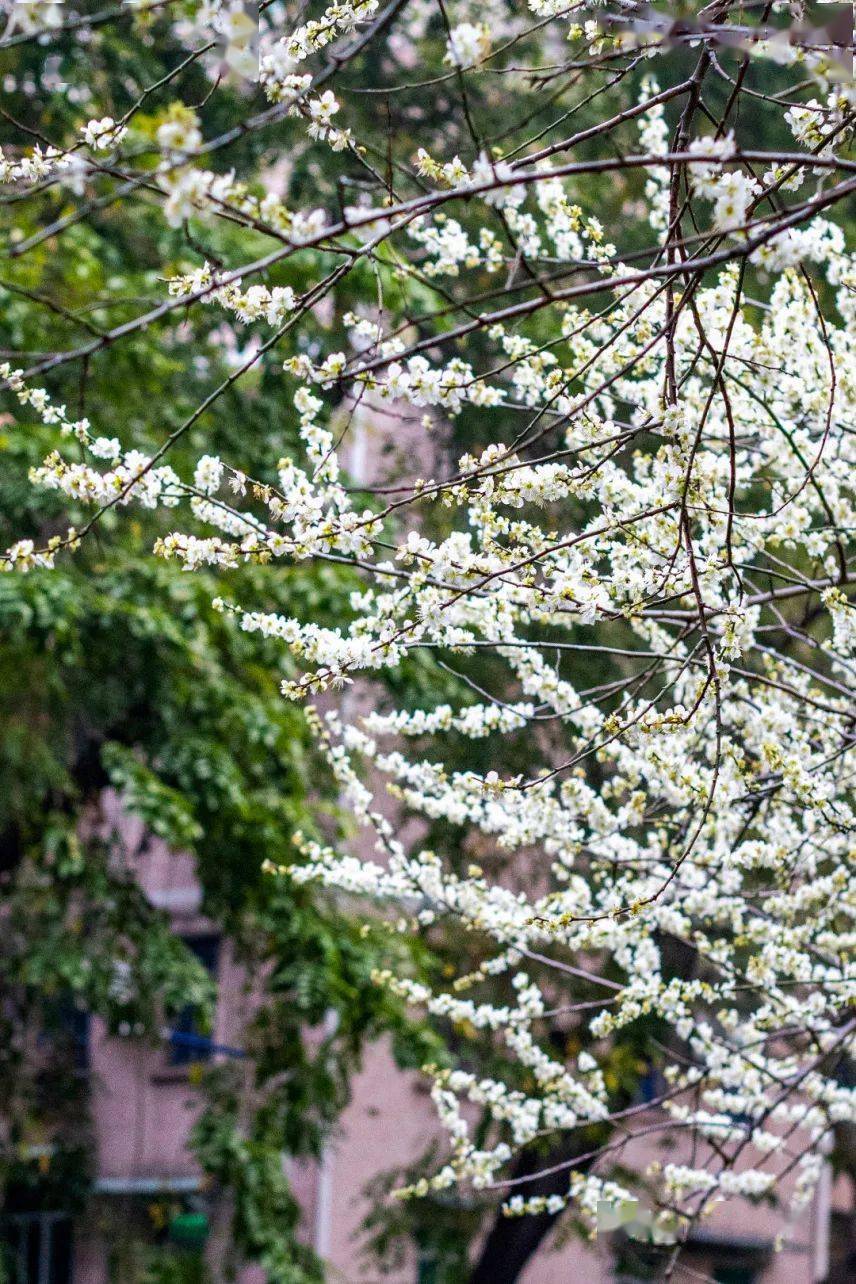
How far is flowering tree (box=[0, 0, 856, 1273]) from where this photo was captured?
264cm

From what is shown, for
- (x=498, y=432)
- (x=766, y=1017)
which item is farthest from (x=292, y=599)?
(x=766, y=1017)

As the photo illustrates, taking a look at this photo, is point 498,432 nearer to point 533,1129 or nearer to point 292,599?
point 292,599

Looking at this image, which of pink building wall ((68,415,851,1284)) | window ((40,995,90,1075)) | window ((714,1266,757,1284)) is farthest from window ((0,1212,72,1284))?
window ((714,1266,757,1284))

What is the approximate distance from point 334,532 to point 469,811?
75.5 inches

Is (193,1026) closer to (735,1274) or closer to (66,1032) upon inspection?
(66,1032)

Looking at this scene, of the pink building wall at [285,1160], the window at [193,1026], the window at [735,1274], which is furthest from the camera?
the window at [735,1274]

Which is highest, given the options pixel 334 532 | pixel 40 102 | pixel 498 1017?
pixel 40 102

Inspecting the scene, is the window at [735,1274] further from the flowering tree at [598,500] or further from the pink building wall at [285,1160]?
the flowering tree at [598,500]

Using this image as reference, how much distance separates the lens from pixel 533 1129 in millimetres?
5395

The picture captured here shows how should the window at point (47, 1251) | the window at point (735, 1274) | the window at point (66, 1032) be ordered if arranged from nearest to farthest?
the window at point (66, 1032), the window at point (47, 1251), the window at point (735, 1274)

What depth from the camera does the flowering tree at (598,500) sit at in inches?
104

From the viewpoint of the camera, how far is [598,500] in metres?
4.18

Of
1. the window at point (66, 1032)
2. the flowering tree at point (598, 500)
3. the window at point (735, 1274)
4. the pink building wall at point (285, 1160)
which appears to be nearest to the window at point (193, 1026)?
the pink building wall at point (285, 1160)

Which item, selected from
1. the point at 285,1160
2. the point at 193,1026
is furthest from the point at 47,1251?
the point at 285,1160
